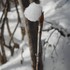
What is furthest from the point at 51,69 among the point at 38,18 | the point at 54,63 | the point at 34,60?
the point at 38,18

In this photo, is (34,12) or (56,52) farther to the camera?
(56,52)

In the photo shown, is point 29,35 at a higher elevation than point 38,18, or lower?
lower

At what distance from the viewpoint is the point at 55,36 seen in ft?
4.71

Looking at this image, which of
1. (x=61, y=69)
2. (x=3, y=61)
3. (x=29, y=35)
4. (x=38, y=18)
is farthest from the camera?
(x=3, y=61)

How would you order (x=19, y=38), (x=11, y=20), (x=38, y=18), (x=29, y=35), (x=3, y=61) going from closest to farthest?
(x=38, y=18) → (x=29, y=35) → (x=3, y=61) → (x=19, y=38) → (x=11, y=20)

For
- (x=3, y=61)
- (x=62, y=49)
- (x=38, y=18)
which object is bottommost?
(x=3, y=61)

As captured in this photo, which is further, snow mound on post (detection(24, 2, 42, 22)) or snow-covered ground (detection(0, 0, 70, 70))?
snow-covered ground (detection(0, 0, 70, 70))

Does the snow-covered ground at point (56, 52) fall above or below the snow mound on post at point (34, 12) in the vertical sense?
below

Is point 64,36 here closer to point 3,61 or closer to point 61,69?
point 61,69

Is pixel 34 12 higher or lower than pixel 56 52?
higher

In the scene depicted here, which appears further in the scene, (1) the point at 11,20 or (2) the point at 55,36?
(1) the point at 11,20

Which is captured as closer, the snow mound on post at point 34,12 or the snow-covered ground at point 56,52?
the snow mound on post at point 34,12

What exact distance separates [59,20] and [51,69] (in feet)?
1.17

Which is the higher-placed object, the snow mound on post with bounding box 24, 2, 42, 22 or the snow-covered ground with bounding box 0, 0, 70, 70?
the snow mound on post with bounding box 24, 2, 42, 22
